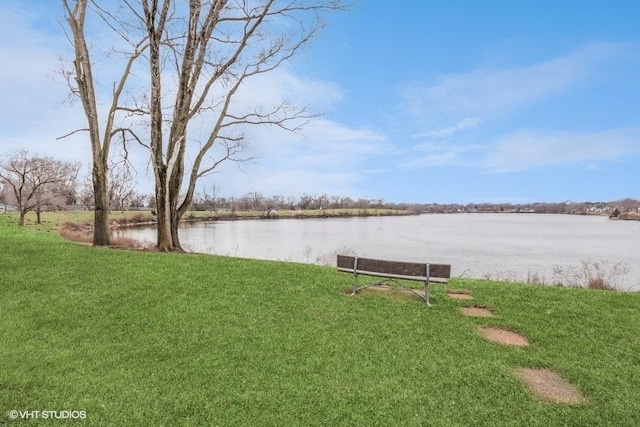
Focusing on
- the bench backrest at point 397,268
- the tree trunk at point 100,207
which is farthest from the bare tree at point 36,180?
the bench backrest at point 397,268

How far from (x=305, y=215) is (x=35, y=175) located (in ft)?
216

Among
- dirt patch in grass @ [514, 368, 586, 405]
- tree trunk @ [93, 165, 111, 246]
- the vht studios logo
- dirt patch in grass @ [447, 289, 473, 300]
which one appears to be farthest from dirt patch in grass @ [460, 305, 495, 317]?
tree trunk @ [93, 165, 111, 246]

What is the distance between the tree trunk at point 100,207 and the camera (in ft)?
41.1

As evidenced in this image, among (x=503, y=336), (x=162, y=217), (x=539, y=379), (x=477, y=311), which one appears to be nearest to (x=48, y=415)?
(x=539, y=379)

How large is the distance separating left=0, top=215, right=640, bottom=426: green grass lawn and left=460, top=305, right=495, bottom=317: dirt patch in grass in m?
0.19

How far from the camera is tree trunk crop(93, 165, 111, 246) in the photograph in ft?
41.1

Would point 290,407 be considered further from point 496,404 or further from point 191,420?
point 496,404

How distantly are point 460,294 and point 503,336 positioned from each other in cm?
223

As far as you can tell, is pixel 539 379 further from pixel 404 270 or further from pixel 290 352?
pixel 290 352

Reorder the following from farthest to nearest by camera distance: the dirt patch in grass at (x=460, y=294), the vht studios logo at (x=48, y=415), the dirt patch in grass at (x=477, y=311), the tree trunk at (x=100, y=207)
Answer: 1. the tree trunk at (x=100, y=207)
2. the dirt patch in grass at (x=460, y=294)
3. the dirt patch in grass at (x=477, y=311)
4. the vht studios logo at (x=48, y=415)

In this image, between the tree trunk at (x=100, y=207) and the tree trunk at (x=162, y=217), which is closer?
the tree trunk at (x=162, y=217)

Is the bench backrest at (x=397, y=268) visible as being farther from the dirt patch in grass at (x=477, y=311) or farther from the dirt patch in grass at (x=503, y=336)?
the dirt patch in grass at (x=503, y=336)

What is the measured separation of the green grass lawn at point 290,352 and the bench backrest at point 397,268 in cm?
56

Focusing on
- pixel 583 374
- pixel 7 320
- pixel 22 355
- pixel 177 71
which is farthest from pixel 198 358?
pixel 177 71
